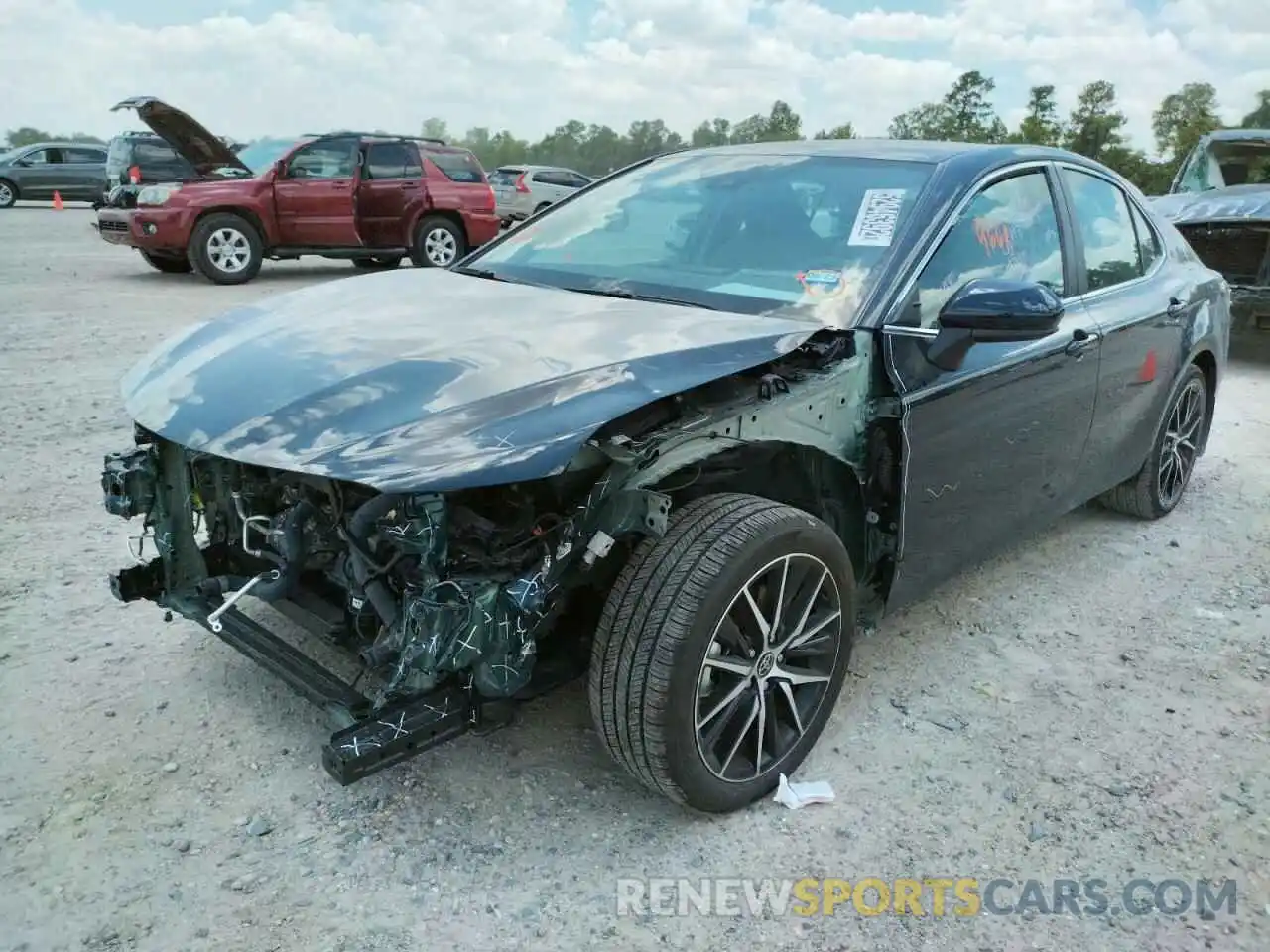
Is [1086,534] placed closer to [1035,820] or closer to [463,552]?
[1035,820]

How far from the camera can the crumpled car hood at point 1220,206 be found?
804 centimetres

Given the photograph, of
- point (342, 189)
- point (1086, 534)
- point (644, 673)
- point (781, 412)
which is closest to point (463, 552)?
point (644, 673)

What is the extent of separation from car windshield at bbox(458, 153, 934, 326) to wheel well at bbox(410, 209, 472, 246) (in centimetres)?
944

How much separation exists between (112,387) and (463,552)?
523 cm

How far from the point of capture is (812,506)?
2.88 m

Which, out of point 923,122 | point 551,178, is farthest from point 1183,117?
point 551,178

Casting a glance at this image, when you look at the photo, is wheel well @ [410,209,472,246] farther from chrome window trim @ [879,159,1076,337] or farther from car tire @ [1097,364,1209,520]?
chrome window trim @ [879,159,1076,337]

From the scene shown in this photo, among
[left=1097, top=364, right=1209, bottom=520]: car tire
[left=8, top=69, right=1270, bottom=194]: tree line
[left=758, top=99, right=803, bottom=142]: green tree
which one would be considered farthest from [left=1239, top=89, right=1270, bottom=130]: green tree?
[left=1097, top=364, right=1209, bottom=520]: car tire

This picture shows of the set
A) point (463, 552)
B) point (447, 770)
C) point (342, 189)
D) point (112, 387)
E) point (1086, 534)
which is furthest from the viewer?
point (342, 189)

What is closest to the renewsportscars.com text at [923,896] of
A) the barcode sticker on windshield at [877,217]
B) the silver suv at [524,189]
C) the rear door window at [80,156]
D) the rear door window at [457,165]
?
the barcode sticker on windshield at [877,217]

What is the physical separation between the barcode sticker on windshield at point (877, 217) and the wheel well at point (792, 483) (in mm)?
710

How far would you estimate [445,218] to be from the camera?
42.8 ft

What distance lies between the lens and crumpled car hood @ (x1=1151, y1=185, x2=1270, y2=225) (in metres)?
8.04

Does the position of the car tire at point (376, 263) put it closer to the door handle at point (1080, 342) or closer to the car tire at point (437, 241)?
the car tire at point (437, 241)
